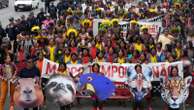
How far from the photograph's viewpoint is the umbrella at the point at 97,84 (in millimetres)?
13062

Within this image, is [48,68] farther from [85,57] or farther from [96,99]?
[96,99]

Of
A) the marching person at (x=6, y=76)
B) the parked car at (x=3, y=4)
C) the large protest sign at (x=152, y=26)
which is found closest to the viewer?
the marching person at (x=6, y=76)

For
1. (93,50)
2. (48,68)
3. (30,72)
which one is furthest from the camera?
(93,50)

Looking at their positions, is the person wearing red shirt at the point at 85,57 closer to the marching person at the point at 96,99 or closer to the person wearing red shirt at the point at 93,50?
the person wearing red shirt at the point at 93,50

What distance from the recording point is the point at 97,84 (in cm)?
1308

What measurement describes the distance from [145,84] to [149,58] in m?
1.73

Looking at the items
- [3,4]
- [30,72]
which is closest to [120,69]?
[30,72]

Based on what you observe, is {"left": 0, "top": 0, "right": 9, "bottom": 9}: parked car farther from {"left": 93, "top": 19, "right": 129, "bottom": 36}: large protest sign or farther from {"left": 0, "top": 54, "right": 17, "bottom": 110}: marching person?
{"left": 0, "top": 54, "right": 17, "bottom": 110}: marching person

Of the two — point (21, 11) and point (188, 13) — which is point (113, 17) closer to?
point (188, 13)

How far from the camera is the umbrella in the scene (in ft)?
42.9

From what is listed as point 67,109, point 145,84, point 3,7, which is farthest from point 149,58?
point 3,7

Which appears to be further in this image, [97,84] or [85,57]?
[85,57]

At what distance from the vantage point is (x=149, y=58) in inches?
580

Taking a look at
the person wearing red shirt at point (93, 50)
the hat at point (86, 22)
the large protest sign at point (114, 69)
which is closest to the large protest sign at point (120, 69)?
the large protest sign at point (114, 69)
